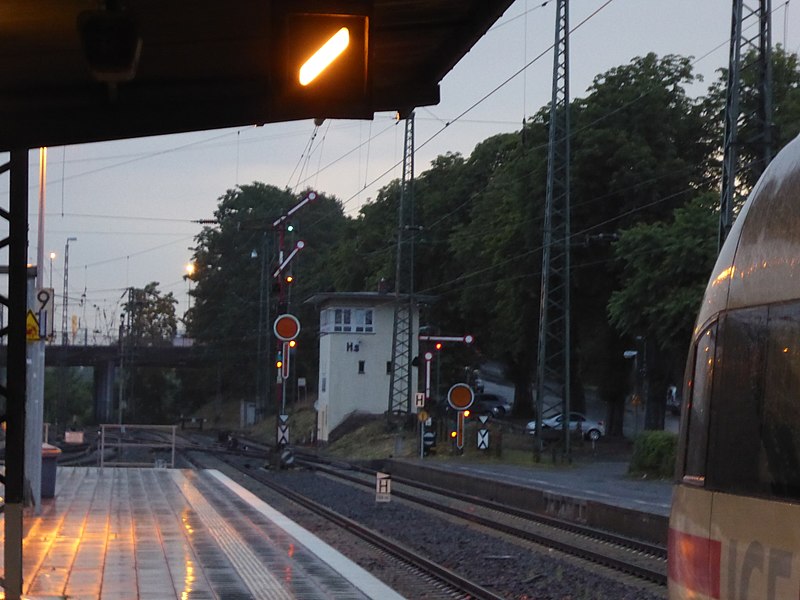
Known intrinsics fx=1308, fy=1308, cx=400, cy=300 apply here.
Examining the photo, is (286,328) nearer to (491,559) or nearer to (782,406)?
(491,559)

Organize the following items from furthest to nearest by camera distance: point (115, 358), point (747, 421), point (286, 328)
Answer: point (115, 358), point (286, 328), point (747, 421)

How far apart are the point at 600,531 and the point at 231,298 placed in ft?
244

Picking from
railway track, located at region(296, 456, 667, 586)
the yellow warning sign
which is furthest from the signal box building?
the yellow warning sign

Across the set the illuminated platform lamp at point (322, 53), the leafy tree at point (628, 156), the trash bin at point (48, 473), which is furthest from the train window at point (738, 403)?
the leafy tree at point (628, 156)

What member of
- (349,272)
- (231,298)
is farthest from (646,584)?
(231,298)

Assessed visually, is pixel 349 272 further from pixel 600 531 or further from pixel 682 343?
pixel 600 531

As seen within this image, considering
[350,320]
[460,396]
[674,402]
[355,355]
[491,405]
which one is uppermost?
[350,320]

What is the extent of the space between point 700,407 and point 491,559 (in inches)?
456

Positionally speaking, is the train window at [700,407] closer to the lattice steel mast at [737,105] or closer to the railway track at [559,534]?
the railway track at [559,534]

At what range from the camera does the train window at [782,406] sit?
5.38 m

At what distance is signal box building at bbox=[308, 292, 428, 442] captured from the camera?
211ft

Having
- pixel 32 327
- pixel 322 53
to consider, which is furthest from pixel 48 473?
pixel 322 53

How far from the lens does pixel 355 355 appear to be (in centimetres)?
6506

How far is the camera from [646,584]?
15438 millimetres
